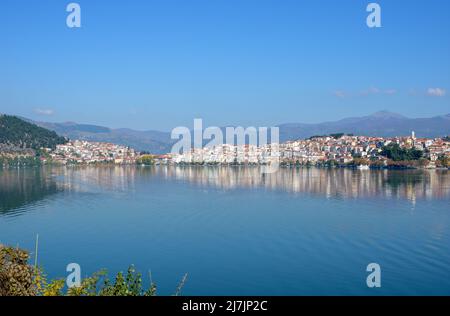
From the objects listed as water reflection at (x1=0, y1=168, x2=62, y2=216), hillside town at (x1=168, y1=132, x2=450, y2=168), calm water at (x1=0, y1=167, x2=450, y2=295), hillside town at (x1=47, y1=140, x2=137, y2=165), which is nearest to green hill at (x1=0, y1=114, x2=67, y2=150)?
hillside town at (x1=47, y1=140, x2=137, y2=165)

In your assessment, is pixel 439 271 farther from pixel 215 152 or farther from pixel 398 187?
pixel 215 152

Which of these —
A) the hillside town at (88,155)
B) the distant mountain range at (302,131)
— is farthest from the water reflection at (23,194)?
the distant mountain range at (302,131)

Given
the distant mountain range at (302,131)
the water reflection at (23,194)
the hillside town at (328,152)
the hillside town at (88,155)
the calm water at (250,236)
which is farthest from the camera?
the distant mountain range at (302,131)

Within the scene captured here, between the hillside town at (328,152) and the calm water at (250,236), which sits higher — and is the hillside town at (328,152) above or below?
above

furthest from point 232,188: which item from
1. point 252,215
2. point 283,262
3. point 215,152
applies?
point 215,152

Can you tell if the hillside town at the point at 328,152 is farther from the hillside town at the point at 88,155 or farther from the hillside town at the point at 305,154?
the hillside town at the point at 88,155

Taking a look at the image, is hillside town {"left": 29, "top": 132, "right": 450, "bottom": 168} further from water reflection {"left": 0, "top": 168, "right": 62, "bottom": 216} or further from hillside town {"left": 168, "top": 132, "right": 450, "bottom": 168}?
water reflection {"left": 0, "top": 168, "right": 62, "bottom": 216}
